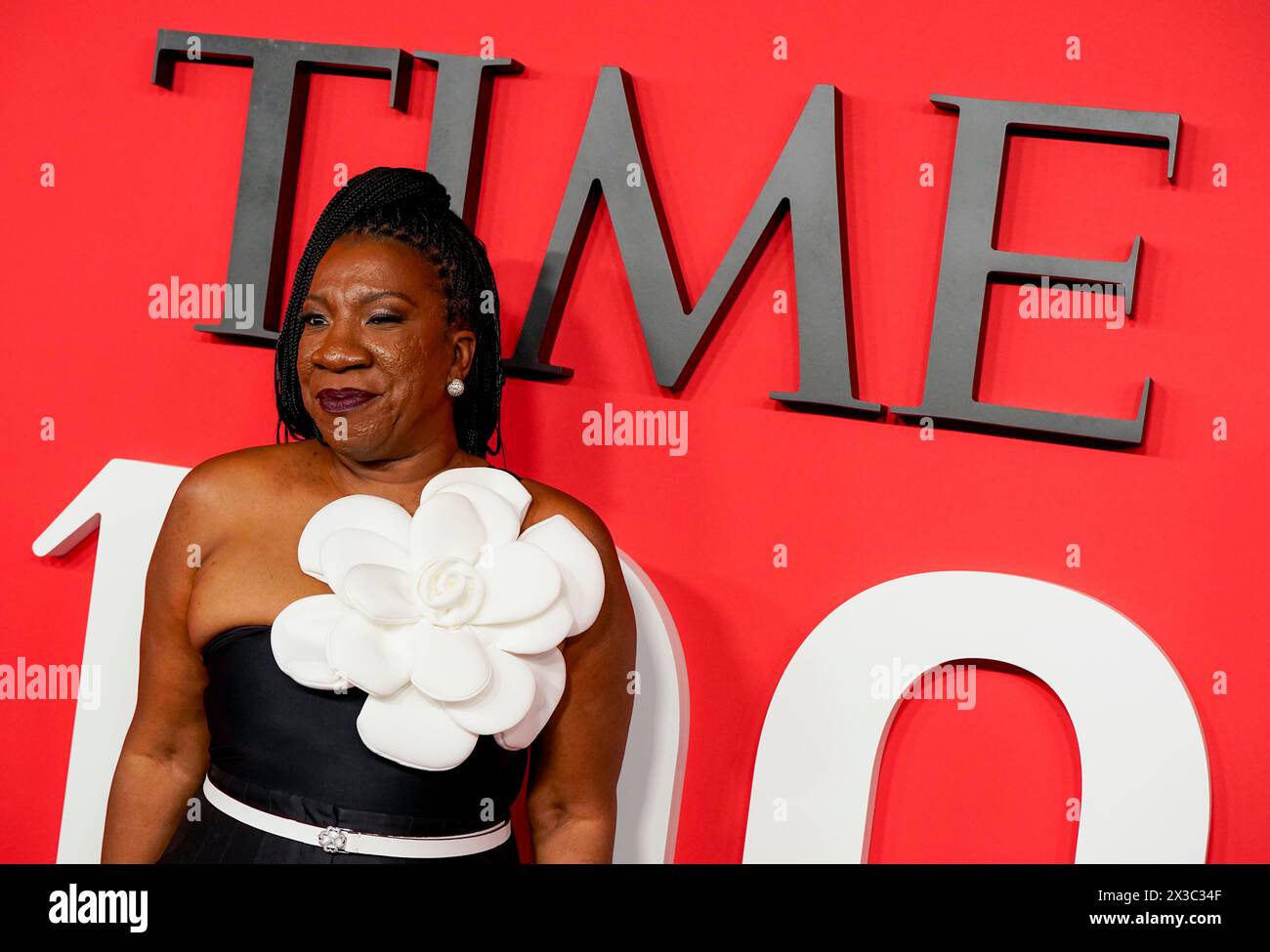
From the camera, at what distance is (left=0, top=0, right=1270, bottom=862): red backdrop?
2230 millimetres

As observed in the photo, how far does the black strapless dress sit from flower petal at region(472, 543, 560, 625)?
8.2 inches

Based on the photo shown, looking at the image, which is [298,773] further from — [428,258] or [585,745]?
[428,258]

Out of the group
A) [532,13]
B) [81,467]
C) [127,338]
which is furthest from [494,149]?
[81,467]

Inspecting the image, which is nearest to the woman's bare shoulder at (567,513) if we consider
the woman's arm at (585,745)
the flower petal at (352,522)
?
the woman's arm at (585,745)

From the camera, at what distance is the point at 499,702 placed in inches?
68.2

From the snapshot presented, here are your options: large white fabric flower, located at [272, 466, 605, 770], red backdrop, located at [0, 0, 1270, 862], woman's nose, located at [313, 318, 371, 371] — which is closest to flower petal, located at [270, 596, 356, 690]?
large white fabric flower, located at [272, 466, 605, 770]

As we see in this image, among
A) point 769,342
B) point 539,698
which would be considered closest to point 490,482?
point 539,698

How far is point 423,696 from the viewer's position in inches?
68.6

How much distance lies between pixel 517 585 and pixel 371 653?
0.69 ft

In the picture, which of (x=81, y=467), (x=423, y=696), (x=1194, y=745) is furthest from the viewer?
(x=81, y=467)

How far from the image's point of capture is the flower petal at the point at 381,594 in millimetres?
1697

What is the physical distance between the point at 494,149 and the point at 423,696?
116 cm

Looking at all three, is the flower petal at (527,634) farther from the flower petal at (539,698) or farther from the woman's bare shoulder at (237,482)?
the woman's bare shoulder at (237,482)

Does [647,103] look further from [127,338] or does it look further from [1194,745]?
[1194,745]
